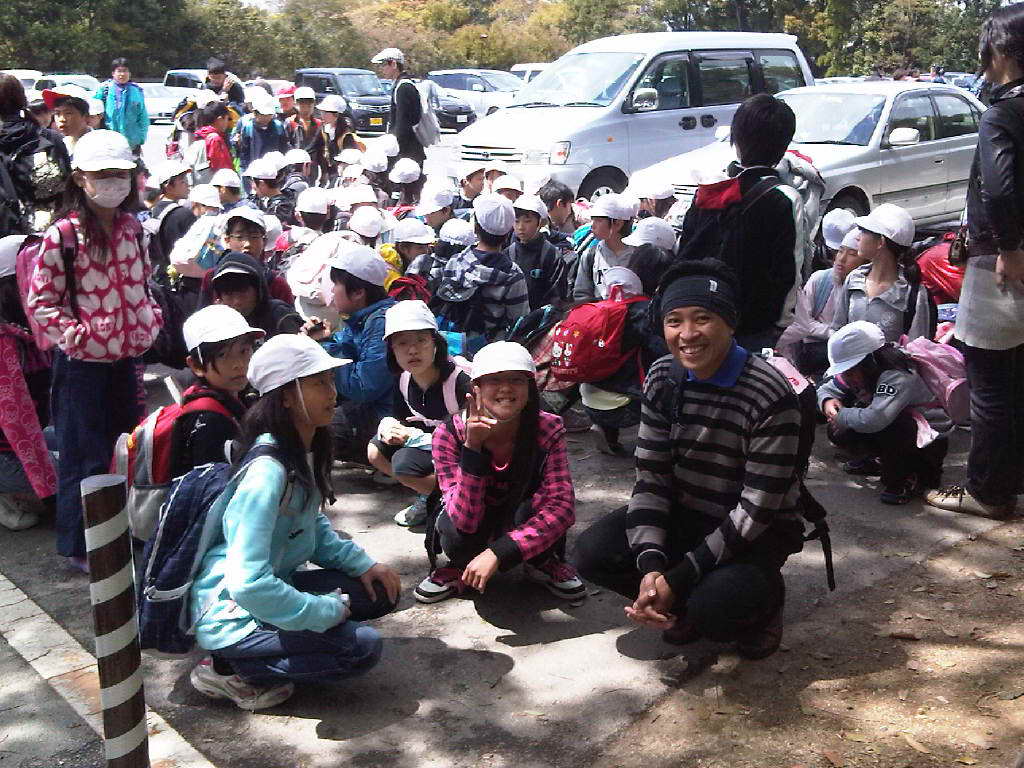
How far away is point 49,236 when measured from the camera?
479 cm

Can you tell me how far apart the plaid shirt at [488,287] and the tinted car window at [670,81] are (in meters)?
6.47

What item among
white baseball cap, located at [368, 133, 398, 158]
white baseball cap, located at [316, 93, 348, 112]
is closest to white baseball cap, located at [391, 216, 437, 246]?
white baseball cap, located at [368, 133, 398, 158]

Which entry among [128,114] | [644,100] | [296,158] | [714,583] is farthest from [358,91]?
[714,583]

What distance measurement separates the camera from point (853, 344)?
556 cm

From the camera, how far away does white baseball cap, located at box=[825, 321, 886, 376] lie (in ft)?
18.2

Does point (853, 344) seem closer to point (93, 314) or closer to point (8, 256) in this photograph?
point (93, 314)

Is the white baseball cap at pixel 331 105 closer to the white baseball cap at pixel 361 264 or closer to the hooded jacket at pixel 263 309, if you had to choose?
the hooded jacket at pixel 263 309

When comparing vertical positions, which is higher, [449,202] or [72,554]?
[449,202]

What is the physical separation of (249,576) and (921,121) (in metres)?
9.82

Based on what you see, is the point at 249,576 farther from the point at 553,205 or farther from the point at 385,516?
the point at 553,205

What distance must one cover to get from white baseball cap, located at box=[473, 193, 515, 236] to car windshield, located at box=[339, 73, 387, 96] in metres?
23.0

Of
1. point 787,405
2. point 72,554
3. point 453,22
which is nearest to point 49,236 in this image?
point 72,554

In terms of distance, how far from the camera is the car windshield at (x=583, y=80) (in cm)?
1280

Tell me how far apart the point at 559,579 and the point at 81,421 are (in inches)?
86.3
